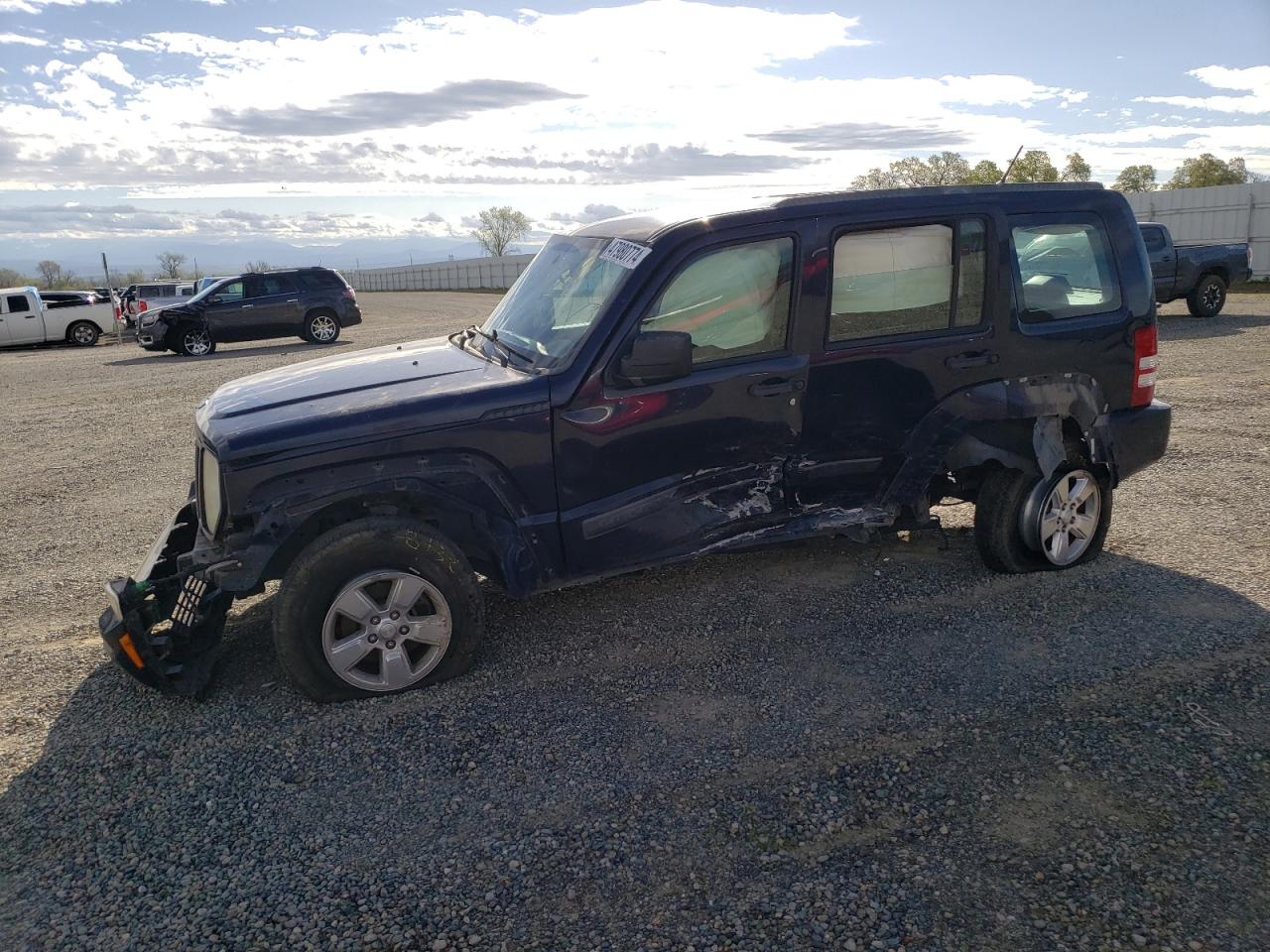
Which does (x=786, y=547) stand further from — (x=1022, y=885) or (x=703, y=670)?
(x=1022, y=885)

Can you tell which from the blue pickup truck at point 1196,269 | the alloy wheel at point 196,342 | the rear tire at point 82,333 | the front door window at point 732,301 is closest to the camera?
the front door window at point 732,301

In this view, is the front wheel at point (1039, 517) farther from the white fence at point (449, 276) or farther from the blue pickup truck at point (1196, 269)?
the white fence at point (449, 276)

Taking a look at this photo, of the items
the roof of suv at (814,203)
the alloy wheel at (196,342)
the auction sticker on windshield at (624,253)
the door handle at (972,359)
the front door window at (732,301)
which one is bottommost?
the alloy wheel at (196,342)

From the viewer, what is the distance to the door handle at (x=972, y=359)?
472cm

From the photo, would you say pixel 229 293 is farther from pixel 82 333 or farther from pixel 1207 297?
pixel 1207 297

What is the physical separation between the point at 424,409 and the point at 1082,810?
2865 millimetres

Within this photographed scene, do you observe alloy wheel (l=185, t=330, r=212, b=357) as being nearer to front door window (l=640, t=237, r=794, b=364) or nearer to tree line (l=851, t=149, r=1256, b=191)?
front door window (l=640, t=237, r=794, b=364)

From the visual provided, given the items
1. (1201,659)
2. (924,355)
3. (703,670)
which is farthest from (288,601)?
(1201,659)

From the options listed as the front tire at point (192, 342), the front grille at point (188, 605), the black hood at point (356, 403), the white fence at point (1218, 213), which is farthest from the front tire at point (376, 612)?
the white fence at point (1218, 213)

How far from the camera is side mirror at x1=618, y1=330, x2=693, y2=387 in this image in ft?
13.3

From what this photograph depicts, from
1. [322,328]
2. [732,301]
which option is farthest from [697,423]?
[322,328]

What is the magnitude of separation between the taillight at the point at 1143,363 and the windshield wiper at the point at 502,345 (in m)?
3.26

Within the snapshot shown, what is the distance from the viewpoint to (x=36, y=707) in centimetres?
411

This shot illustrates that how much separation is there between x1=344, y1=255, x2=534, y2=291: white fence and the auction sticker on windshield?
4643cm
